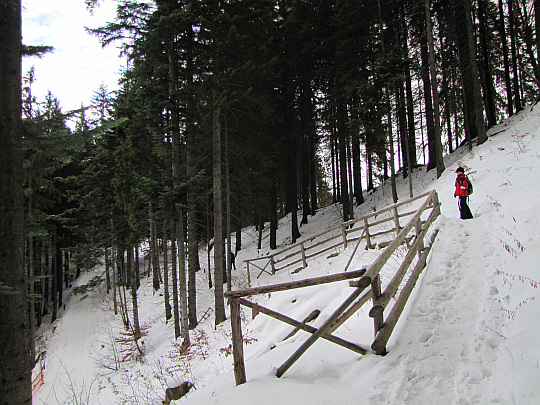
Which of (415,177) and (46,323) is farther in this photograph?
(46,323)

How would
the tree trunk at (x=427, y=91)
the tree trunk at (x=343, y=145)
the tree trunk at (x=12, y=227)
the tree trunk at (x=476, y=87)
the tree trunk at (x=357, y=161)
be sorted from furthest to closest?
the tree trunk at (x=427, y=91) → the tree trunk at (x=343, y=145) → the tree trunk at (x=357, y=161) → the tree trunk at (x=476, y=87) → the tree trunk at (x=12, y=227)

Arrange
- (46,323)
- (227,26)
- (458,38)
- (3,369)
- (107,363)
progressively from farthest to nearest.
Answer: (46,323), (458,38), (107,363), (227,26), (3,369)

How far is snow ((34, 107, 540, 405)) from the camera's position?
306 centimetres

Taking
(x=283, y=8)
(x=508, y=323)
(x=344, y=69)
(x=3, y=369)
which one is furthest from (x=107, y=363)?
(x=283, y=8)

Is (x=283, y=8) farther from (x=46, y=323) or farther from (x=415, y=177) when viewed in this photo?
(x=46, y=323)

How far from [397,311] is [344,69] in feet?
50.3

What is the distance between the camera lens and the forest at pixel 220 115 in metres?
10.9

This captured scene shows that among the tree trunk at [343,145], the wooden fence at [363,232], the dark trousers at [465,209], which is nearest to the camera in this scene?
the dark trousers at [465,209]

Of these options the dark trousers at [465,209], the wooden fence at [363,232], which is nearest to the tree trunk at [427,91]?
the wooden fence at [363,232]

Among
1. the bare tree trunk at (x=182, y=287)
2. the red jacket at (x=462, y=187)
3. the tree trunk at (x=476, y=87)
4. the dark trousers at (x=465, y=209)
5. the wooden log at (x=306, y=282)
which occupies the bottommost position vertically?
the bare tree trunk at (x=182, y=287)

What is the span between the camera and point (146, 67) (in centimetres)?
1220

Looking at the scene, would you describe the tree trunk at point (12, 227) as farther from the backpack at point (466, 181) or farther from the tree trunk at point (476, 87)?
the tree trunk at point (476, 87)

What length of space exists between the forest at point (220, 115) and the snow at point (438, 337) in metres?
3.01

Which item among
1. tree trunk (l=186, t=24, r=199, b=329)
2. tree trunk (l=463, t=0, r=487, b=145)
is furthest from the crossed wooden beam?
tree trunk (l=463, t=0, r=487, b=145)
